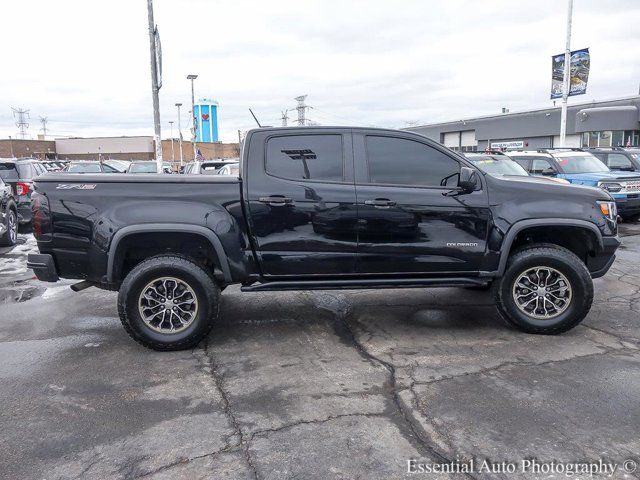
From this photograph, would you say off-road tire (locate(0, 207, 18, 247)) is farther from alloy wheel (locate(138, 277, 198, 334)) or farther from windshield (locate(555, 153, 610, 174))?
windshield (locate(555, 153, 610, 174))

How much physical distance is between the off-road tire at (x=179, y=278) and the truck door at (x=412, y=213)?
1.44 metres

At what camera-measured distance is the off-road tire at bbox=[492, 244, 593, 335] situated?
5078 mm

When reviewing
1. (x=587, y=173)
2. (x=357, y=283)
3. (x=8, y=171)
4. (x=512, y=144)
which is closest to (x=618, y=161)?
(x=587, y=173)

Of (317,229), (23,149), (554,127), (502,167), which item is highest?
(554,127)

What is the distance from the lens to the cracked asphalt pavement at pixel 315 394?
3.18m

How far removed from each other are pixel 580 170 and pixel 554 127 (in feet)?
98.8

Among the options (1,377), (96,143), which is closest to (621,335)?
(1,377)

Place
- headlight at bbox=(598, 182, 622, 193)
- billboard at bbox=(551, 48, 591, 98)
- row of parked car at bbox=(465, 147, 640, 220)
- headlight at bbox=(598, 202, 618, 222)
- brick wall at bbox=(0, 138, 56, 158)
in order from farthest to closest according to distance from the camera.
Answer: brick wall at bbox=(0, 138, 56, 158)
billboard at bbox=(551, 48, 591, 98)
row of parked car at bbox=(465, 147, 640, 220)
headlight at bbox=(598, 182, 622, 193)
headlight at bbox=(598, 202, 618, 222)

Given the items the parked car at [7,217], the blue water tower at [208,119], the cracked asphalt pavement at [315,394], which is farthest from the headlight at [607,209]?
the blue water tower at [208,119]

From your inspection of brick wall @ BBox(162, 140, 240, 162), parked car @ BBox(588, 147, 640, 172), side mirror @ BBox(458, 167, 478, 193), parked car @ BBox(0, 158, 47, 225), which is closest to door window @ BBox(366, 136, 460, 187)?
side mirror @ BBox(458, 167, 478, 193)

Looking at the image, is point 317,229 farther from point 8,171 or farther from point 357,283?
point 8,171

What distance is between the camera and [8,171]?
42.3 ft

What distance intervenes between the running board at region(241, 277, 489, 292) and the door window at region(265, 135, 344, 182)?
984 millimetres

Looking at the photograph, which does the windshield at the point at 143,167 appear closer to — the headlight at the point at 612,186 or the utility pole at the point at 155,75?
the utility pole at the point at 155,75
